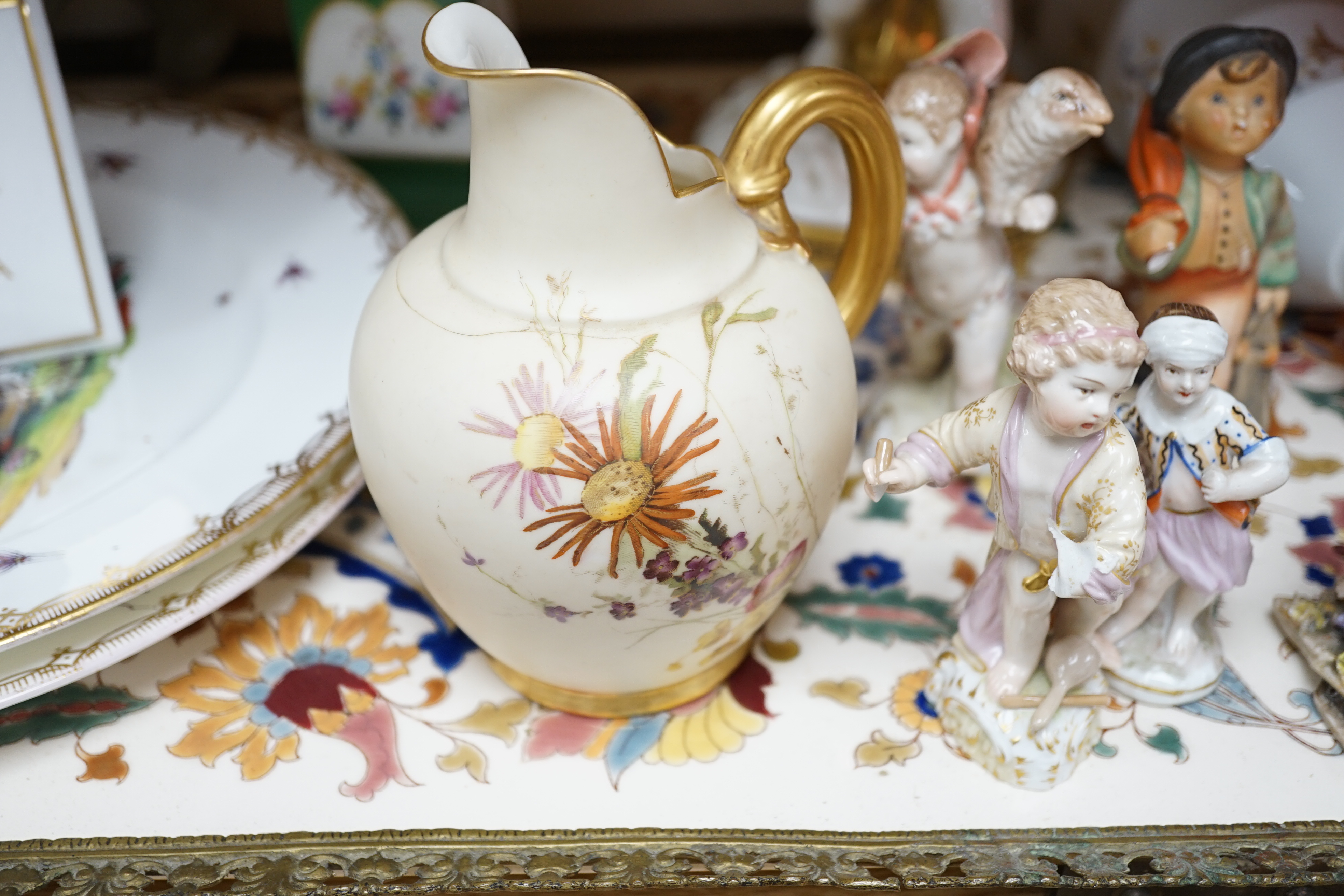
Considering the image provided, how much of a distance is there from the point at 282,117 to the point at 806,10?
0.54 m

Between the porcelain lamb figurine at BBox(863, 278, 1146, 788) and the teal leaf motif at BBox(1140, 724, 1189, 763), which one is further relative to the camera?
the teal leaf motif at BBox(1140, 724, 1189, 763)

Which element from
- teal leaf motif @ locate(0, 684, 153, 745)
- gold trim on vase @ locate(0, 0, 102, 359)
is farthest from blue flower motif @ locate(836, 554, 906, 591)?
gold trim on vase @ locate(0, 0, 102, 359)

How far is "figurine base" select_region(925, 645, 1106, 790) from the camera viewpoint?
699 mm

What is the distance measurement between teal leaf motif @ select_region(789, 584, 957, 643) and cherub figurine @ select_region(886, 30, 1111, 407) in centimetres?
18

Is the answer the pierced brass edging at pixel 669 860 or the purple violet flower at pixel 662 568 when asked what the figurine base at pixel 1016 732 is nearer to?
the pierced brass edging at pixel 669 860

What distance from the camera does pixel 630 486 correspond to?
602 millimetres

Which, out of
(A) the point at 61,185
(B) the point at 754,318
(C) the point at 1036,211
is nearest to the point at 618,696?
(B) the point at 754,318

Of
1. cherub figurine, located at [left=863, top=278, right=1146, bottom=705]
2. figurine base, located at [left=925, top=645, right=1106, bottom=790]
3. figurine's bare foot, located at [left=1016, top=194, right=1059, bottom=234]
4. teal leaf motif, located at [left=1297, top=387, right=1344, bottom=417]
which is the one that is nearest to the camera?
cherub figurine, located at [left=863, top=278, right=1146, bottom=705]

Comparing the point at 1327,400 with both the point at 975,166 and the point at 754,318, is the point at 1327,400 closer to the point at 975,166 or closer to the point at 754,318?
the point at 975,166

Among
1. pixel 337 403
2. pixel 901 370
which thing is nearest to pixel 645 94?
pixel 901 370

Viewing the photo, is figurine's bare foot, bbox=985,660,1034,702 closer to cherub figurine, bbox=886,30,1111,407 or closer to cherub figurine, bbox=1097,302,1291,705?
cherub figurine, bbox=1097,302,1291,705

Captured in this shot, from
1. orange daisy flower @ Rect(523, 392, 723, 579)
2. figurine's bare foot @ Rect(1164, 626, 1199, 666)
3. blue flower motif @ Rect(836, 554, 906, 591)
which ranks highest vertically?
orange daisy flower @ Rect(523, 392, 723, 579)

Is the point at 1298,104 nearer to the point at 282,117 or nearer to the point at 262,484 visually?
the point at 262,484

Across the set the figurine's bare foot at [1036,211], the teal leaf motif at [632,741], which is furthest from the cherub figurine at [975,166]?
the teal leaf motif at [632,741]
